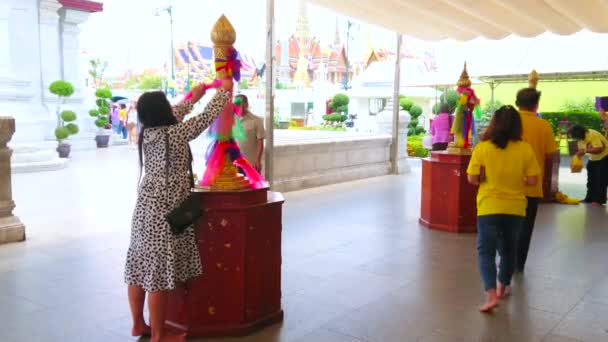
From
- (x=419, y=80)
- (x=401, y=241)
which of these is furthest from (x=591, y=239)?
(x=419, y=80)

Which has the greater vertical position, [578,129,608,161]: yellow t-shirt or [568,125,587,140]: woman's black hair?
[568,125,587,140]: woman's black hair

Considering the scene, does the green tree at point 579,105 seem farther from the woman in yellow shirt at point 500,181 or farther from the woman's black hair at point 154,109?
the woman's black hair at point 154,109

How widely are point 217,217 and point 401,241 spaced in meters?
2.95

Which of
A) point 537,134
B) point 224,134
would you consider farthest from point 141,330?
point 537,134

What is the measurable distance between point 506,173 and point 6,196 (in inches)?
187

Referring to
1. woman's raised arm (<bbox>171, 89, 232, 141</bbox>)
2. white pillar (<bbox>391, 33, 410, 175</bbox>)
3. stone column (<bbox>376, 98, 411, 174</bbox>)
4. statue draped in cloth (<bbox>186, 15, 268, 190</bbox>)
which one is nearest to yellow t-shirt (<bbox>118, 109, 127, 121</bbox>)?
stone column (<bbox>376, 98, 411, 174</bbox>)

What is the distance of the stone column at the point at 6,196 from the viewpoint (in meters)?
5.29

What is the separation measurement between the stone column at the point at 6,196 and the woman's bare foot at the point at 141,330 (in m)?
2.85

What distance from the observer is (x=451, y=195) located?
239 inches

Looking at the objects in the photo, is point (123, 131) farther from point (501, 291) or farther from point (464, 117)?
point (501, 291)

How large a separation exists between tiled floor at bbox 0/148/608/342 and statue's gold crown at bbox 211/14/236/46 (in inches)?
71.1

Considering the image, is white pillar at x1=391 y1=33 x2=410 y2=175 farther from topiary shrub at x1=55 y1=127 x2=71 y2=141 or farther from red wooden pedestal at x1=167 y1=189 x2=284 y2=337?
red wooden pedestal at x1=167 y1=189 x2=284 y2=337

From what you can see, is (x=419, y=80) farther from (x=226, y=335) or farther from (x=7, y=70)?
(x=226, y=335)

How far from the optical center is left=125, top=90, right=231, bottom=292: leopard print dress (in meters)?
2.85
